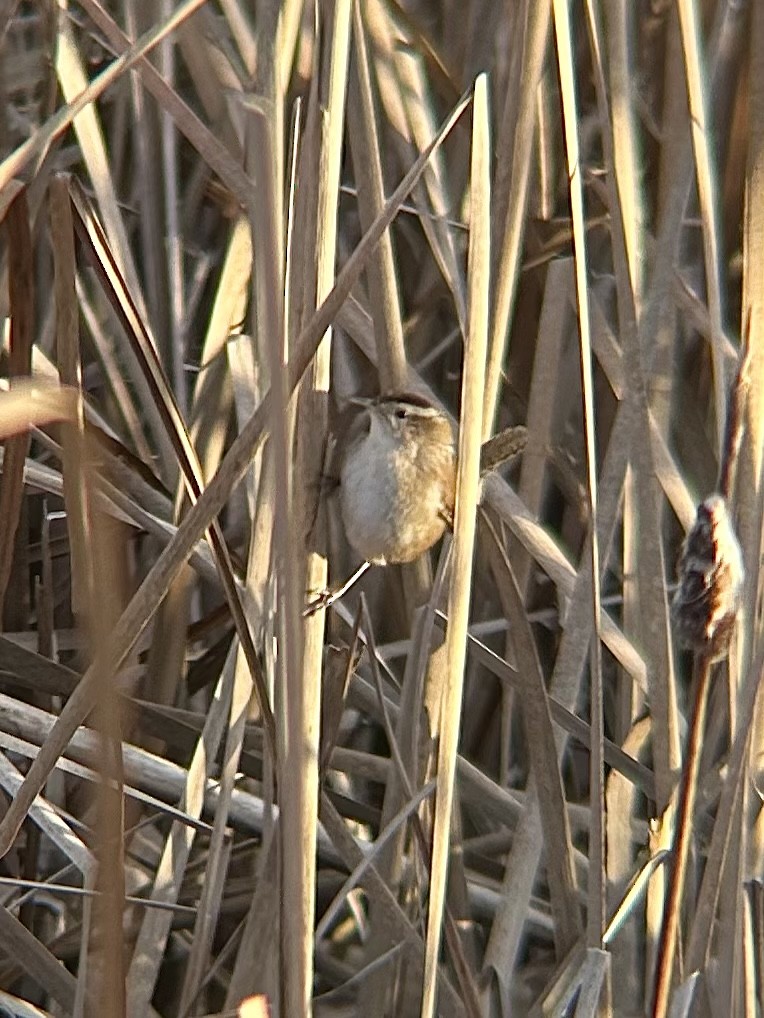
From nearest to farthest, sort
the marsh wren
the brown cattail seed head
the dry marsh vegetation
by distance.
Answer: the brown cattail seed head, the dry marsh vegetation, the marsh wren

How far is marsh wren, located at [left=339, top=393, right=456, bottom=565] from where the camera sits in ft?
6.47

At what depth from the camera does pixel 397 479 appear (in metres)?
2.08

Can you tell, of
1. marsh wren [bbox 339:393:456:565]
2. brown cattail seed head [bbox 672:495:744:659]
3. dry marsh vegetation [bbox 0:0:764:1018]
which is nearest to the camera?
brown cattail seed head [bbox 672:495:744:659]

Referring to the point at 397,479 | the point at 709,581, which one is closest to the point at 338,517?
the point at 397,479

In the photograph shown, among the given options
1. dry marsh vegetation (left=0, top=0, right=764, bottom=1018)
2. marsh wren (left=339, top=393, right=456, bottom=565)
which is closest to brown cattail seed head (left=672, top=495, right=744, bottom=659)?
dry marsh vegetation (left=0, top=0, right=764, bottom=1018)

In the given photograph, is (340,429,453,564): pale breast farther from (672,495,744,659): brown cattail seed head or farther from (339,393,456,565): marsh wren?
(672,495,744,659): brown cattail seed head

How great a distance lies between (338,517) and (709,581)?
1254 millimetres

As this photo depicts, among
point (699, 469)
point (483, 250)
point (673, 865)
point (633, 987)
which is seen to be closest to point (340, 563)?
point (699, 469)

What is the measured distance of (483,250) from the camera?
1.42 m

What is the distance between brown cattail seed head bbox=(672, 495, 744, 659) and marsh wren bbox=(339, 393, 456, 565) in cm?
91

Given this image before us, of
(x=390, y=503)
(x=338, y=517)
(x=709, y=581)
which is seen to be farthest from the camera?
(x=338, y=517)

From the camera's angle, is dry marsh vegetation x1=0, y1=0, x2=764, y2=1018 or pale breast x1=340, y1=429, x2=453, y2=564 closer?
dry marsh vegetation x1=0, y1=0, x2=764, y2=1018

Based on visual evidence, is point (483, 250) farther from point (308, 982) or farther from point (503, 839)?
point (503, 839)

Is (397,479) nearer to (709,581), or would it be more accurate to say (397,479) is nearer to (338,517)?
(338,517)
